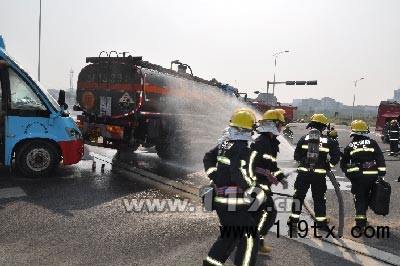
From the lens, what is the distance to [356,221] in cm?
559

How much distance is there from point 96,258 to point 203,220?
6.43ft

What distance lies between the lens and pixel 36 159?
771cm

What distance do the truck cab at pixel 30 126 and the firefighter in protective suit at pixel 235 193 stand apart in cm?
525

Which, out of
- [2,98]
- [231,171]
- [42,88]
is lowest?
[231,171]

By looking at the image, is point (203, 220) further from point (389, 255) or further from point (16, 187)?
point (16, 187)

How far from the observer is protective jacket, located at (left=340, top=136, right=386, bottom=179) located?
5.59 m

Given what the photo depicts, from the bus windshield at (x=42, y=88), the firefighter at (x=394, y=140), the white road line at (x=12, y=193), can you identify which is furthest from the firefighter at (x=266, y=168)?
the firefighter at (x=394, y=140)

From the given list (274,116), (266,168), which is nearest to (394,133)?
(274,116)

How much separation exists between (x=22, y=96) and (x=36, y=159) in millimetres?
1333

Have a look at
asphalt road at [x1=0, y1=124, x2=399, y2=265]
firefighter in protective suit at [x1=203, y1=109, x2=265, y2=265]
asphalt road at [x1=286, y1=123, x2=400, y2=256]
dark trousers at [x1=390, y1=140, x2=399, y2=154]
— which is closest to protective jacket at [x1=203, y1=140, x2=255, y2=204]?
firefighter in protective suit at [x1=203, y1=109, x2=265, y2=265]

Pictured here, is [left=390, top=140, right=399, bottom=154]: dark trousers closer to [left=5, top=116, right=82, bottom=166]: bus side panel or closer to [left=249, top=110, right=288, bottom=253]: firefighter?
[left=249, top=110, right=288, bottom=253]: firefighter

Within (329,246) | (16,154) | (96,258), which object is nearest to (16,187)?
(16,154)

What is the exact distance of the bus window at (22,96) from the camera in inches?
293

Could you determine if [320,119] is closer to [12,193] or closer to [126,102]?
[12,193]
